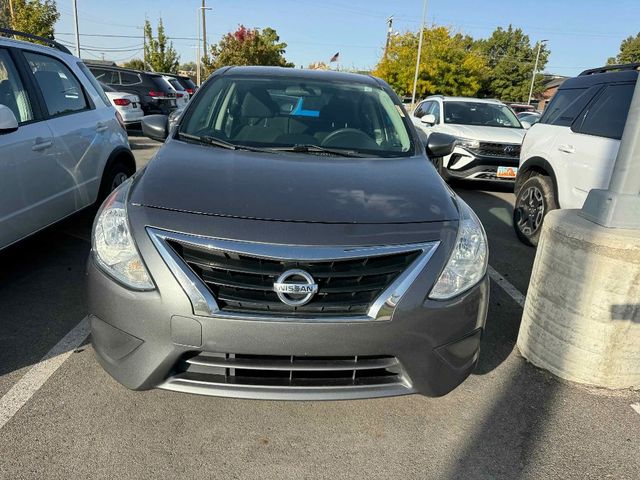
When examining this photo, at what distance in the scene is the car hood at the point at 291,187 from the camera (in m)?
2.23

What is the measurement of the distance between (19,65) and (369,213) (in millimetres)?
3073

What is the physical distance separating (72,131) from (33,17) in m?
23.6

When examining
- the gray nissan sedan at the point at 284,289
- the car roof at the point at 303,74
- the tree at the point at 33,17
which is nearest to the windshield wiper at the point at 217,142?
the gray nissan sedan at the point at 284,289

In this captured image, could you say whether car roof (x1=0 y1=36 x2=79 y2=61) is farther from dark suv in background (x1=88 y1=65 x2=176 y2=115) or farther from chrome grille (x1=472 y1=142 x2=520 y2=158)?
dark suv in background (x1=88 y1=65 x2=176 y2=115)

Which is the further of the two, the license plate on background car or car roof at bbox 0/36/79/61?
the license plate on background car

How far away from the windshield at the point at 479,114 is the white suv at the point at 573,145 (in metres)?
3.71

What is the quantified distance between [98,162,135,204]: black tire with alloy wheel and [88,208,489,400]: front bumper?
281cm

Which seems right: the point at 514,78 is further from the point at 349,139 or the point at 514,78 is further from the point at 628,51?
the point at 349,139

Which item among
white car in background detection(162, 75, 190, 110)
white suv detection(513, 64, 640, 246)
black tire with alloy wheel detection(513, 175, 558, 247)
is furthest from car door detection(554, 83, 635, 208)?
white car in background detection(162, 75, 190, 110)

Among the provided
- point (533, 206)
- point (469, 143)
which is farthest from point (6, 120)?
point (469, 143)

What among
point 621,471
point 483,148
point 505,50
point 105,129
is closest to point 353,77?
point 105,129

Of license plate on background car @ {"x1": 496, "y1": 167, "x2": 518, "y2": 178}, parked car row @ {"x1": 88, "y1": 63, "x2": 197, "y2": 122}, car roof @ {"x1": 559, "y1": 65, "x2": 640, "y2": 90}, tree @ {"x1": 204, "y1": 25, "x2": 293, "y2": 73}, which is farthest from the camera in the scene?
tree @ {"x1": 204, "y1": 25, "x2": 293, "y2": 73}

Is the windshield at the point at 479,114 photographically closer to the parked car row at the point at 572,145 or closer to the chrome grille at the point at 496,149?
the chrome grille at the point at 496,149

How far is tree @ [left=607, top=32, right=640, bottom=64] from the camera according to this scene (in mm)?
61375
